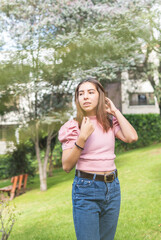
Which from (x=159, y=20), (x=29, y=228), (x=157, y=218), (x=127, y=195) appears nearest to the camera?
(x=157, y=218)

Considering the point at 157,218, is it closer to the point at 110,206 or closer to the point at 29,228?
the point at 29,228

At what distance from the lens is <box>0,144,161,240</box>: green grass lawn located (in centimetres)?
495

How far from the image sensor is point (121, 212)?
589 cm

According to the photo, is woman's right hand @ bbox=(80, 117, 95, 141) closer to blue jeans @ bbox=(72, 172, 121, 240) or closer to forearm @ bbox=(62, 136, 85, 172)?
forearm @ bbox=(62, 136, 85, 172)

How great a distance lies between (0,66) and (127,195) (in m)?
5.89

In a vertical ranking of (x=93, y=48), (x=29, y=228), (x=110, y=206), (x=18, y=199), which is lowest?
(x=18, y=199)

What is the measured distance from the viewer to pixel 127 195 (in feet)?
23.6

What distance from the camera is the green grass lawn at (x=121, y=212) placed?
4945 millimetres

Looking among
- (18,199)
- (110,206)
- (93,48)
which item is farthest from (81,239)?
(93,48)

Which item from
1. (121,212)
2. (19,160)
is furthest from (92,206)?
(19,160)

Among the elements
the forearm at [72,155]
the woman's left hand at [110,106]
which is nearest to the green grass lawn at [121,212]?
the woman's left hand at [110,106]

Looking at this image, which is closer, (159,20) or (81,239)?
(81,239)

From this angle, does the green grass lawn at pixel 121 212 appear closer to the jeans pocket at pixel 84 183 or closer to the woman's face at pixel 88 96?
the jeans pocket at pixel 84 183

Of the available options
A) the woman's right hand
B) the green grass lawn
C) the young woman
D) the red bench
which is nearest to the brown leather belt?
the young woman
